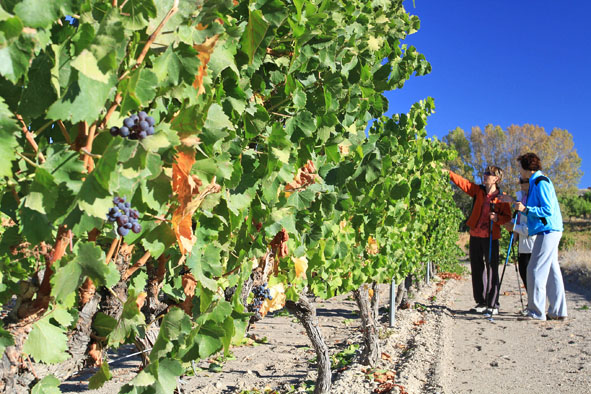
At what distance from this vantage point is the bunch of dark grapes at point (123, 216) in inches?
44.7

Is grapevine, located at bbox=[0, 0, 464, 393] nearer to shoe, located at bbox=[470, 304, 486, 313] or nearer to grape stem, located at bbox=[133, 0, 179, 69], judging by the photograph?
grape stem, located at bbox=[133, 0, 179, 69]

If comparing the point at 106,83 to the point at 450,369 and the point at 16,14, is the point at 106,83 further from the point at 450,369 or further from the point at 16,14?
the point at 450,369

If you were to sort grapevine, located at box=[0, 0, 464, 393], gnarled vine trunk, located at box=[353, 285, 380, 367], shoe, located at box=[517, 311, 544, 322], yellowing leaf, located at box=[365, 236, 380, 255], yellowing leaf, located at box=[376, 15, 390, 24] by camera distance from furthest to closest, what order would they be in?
shoe, located at box=[517, 311, 544, 322], yellowing leaf, located at box=[365, 236, 380, 255], gnarled vine trunk, located at box=[353, 285, 380, 367], yellowing leaf, located at box=[376, 15, 390, 24], grapevine, located at box=[0, 0, 464, 393]

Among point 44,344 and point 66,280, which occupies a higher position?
point 66,280

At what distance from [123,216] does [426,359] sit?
474 cm

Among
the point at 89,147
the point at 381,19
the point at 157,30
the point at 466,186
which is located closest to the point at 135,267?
the point at 89,147

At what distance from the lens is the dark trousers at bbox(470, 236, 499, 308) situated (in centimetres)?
737

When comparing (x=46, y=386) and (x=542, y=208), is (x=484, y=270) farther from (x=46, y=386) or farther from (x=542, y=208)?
(x=46, y=386)

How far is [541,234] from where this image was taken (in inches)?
259

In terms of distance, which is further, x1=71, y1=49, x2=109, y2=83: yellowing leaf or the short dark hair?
the short dark hair

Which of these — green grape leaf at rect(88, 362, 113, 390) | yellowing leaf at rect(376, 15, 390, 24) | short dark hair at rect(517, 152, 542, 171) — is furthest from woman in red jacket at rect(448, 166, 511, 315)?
green grape leaf at rect(88, 362, 113, 390)

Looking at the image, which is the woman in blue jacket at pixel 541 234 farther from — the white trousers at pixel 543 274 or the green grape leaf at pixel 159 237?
the green grape leaf at pixel 159 237

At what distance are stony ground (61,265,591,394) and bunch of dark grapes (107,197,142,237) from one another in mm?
2415

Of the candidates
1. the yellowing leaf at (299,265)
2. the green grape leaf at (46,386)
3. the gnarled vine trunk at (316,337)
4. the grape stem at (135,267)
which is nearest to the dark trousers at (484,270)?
the gnarled vine trunk at (316,337)
